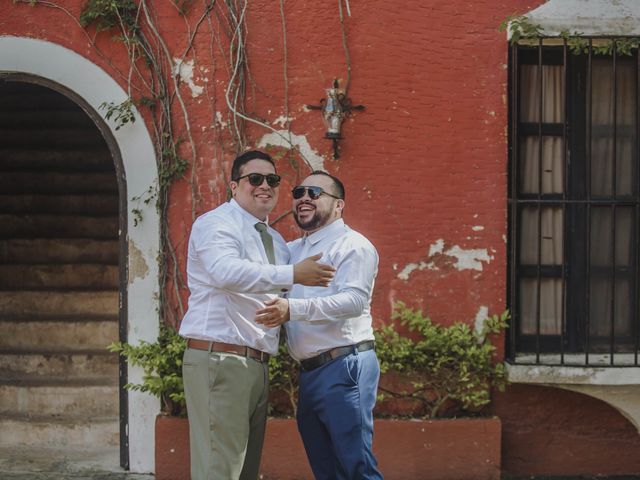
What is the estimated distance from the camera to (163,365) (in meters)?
5.43

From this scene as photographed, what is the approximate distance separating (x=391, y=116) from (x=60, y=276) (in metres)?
3.60

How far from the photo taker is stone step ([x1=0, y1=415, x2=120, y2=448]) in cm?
621

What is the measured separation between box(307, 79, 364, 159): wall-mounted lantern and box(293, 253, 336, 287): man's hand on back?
176cm

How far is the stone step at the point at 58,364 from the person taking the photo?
22.2 ft

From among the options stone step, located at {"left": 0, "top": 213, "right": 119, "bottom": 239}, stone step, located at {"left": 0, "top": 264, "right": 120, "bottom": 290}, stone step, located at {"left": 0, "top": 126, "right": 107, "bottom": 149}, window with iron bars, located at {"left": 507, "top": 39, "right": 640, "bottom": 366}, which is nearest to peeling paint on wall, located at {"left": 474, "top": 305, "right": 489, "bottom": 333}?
window with iron bars, located at {"left": 507, "top": 39, "right": 640, "bottom": 366}

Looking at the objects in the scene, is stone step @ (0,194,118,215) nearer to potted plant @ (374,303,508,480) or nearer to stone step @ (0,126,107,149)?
stone step @ (0,126,107,149)

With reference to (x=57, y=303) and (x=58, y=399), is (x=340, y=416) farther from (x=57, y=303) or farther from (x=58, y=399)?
(x=57, y=303)

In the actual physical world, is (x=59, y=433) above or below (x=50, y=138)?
below

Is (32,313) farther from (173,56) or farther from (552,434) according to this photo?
(552,434)

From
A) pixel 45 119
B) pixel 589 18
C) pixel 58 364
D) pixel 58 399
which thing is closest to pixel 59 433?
pixel 58 399

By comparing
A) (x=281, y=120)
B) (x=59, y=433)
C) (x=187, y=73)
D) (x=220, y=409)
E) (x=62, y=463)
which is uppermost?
(x=187, y=73)

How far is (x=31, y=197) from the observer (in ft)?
26.8

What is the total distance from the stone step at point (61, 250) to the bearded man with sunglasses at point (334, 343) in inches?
156

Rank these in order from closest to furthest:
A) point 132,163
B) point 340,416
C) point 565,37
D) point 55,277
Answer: point 340,416 < point 565,37 < point 132,163 < point 55,277
